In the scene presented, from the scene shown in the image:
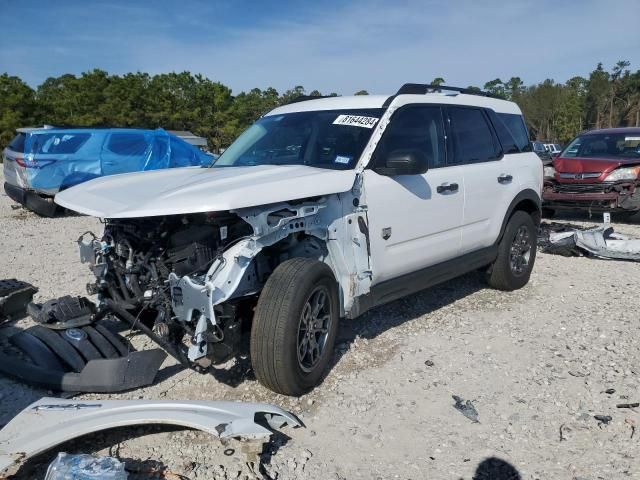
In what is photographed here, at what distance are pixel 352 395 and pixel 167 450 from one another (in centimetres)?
127

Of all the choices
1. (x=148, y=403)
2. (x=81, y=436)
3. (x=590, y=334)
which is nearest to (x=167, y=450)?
(x=148, y=403)

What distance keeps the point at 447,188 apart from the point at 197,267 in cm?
227

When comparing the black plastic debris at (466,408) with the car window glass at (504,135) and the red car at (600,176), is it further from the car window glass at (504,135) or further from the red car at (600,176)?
the red car at (600,176)

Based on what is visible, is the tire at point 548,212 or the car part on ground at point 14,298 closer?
the car part on ground at point 14,298

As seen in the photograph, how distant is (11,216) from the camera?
11.7 m

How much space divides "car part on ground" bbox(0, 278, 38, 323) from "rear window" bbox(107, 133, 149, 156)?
692 centimetres

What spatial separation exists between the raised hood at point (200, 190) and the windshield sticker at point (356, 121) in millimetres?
556

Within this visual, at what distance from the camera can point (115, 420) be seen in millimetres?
2818

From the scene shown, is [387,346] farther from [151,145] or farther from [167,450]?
[151,145]

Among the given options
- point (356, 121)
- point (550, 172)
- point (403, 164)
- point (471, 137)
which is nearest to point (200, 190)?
point (403, 164)

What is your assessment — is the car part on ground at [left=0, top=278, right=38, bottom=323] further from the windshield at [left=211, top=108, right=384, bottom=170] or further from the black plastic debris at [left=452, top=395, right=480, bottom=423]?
the black plastic debris at [left=452, top=395, right=480, bottom=423]

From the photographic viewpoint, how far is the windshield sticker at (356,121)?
4.20 m

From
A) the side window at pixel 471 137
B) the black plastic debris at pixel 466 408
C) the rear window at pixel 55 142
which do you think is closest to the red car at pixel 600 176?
the side window at pixel 471 137

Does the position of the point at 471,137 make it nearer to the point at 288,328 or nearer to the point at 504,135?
the point at 504,135
